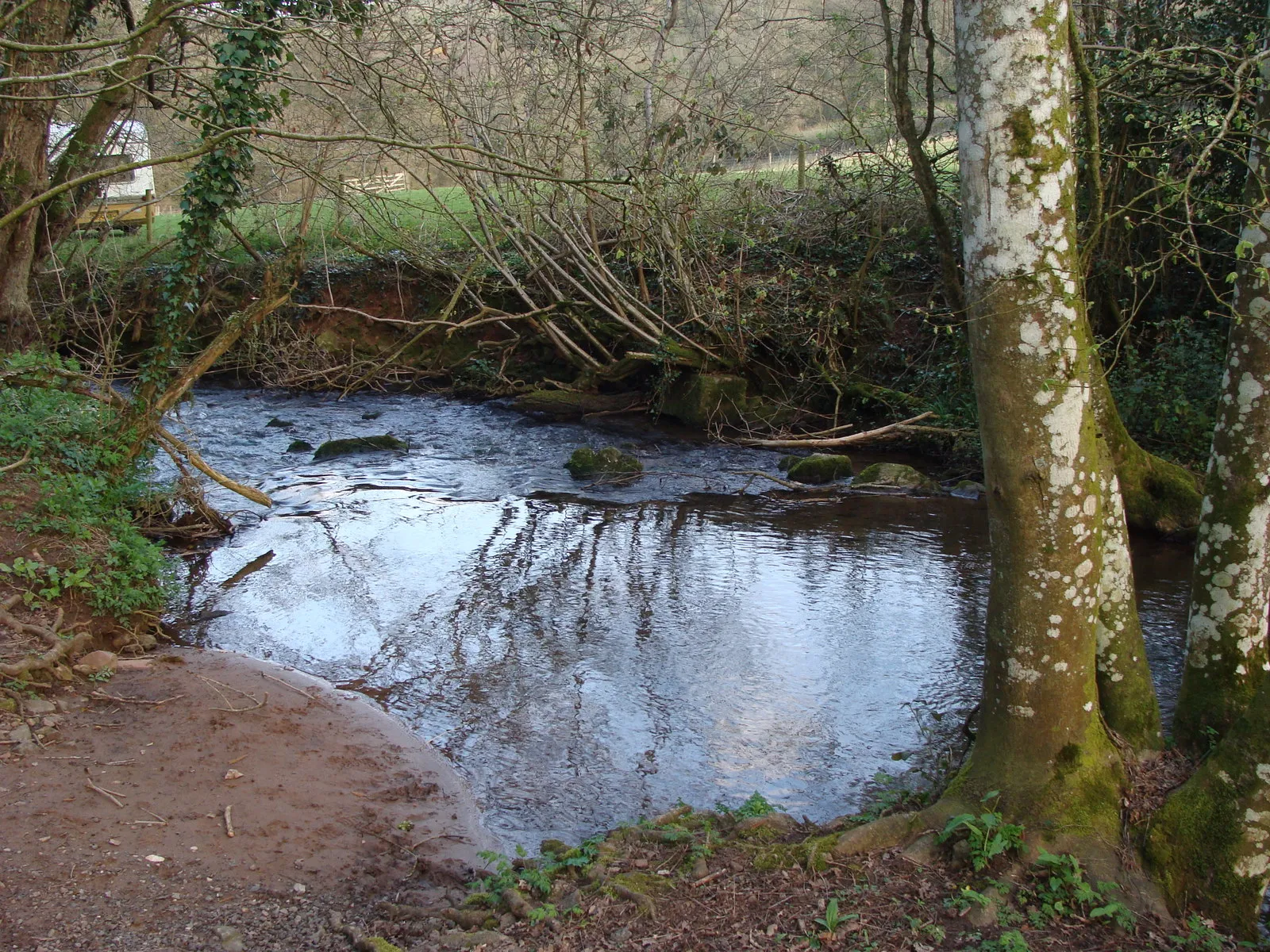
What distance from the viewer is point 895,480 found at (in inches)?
546

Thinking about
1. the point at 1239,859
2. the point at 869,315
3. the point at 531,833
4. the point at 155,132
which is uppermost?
the point at 155,132

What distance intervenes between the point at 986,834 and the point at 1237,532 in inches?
76.1

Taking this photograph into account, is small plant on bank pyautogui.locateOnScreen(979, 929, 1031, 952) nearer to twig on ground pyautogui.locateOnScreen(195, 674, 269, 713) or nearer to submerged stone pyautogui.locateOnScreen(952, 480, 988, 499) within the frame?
twig on ground pyautogui.locateOnScreen(195, 674, 269, 713)

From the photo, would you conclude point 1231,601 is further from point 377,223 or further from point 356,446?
point 356,446

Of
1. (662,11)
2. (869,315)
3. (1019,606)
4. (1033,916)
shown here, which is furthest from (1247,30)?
(1033,916)

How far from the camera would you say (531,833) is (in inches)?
226

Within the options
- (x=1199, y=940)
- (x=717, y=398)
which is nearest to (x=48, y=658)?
(x=1199, y=940)

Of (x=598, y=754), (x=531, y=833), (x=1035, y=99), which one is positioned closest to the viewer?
(x=1035, y=99)

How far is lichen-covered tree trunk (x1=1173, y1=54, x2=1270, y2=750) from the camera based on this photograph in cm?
466

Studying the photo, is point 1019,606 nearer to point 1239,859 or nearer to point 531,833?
point 1239,859

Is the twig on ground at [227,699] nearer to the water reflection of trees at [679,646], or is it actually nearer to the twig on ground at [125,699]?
the twig on ground at [125,699]

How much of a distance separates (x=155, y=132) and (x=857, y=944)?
17.2 meters

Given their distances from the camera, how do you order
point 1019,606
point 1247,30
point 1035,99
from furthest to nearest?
1. point 1247,30
2. point 1019,606
3. point 1035,99

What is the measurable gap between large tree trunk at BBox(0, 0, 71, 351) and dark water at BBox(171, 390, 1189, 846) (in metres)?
3.36
